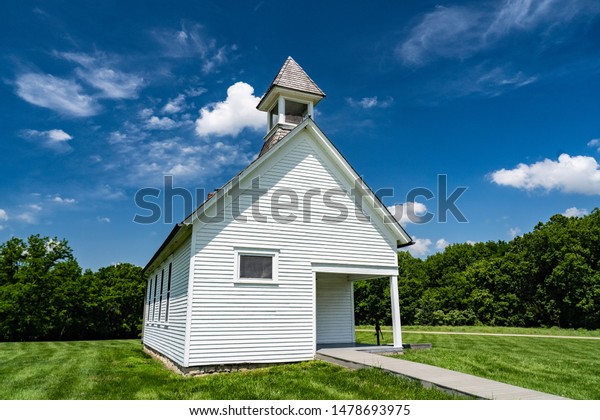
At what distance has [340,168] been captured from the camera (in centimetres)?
1412

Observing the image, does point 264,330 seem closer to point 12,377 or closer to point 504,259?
point 12,377

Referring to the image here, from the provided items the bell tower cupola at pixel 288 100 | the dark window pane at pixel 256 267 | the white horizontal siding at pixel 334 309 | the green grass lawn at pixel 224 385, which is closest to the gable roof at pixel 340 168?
the bell tower cupola at pixel 288 100

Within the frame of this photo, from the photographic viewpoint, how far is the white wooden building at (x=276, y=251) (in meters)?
11.4

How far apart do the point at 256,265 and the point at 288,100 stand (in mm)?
6780

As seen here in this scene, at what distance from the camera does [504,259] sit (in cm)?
4938

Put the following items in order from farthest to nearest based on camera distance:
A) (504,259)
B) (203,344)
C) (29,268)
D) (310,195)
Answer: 1. (504,259)
2. (29,268)
3. (310,195)
4. (203,344)

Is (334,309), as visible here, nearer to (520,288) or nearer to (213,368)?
(213,368)

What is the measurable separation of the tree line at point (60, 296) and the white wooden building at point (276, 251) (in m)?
24.4

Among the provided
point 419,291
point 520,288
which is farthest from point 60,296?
point 520,288

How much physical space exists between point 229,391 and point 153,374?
4112 millimetres

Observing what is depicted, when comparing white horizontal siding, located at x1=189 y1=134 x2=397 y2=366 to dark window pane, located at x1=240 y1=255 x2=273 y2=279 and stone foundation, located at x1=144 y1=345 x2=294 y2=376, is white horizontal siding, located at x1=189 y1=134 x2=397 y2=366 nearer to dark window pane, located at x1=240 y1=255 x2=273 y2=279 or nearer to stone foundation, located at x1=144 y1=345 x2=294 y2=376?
stone foundation, located at x1=144 y1=345 x2=294 y2=376
